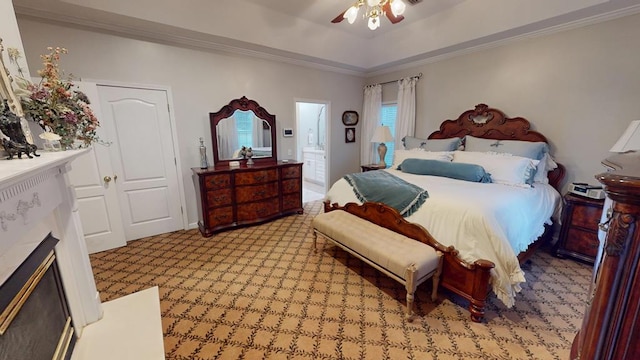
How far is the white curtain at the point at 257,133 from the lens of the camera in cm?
391

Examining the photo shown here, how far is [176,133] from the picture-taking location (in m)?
3.38

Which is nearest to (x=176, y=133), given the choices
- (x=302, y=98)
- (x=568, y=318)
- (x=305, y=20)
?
(x=302, y=98)

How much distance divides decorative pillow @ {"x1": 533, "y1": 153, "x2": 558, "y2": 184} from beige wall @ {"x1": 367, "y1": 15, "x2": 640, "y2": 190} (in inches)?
7.6

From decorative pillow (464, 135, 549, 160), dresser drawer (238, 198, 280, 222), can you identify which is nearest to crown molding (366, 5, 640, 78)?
decorative pillow (464, 135, 549, 160)

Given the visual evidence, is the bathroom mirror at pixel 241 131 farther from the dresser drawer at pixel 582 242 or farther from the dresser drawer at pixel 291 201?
the dresser drawer at pixel 582 242

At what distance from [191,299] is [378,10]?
3.07m

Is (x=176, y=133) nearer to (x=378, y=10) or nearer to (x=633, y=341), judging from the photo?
(x=378, y=10)

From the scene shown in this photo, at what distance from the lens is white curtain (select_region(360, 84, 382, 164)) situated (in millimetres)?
4876

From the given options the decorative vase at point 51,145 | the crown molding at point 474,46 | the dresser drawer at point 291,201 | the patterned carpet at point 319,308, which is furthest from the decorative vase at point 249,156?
the crown molding at point 474,46

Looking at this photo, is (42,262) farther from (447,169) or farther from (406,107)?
(406,107)

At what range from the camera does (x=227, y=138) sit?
146 inches

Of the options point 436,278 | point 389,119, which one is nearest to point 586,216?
point 436,278

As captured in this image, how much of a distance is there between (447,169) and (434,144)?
2.85 ft

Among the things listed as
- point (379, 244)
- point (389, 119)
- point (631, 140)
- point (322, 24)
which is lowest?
point (379, 244)
